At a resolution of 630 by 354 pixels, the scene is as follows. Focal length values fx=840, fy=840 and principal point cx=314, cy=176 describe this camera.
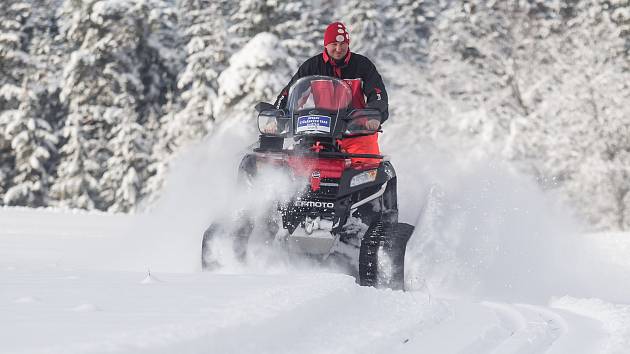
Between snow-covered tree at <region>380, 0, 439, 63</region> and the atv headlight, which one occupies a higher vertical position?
snow-covered tree at <region>380, 0, 439, 63</region>

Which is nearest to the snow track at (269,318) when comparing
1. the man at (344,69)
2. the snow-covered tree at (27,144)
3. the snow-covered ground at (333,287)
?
the snow-covered ground at (333,287)

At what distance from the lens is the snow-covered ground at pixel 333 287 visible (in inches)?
157

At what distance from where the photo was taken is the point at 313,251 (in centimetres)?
734

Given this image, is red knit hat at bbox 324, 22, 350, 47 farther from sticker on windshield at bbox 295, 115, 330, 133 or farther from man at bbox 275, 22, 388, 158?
sticker on windshield at bbox 295, 115, 330, 133

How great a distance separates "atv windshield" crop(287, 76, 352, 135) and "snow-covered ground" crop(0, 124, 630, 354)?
3.18 feet

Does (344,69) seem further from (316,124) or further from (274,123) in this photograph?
(316,124)

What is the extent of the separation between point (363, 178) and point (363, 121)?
0.64m

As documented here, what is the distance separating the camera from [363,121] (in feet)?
25.3

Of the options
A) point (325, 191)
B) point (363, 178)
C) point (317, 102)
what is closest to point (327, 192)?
point (325, 191)

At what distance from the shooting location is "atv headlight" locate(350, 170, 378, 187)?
7.30 metres

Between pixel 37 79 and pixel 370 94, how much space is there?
97.1 ft

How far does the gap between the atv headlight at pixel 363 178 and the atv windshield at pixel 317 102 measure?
515 millimetres

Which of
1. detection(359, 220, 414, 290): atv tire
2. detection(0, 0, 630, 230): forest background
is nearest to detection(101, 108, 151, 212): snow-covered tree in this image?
detection(0, 0, 630, 230): forest background

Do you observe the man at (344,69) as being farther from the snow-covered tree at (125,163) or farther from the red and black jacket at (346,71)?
the snow-covered tree at (125,163)
